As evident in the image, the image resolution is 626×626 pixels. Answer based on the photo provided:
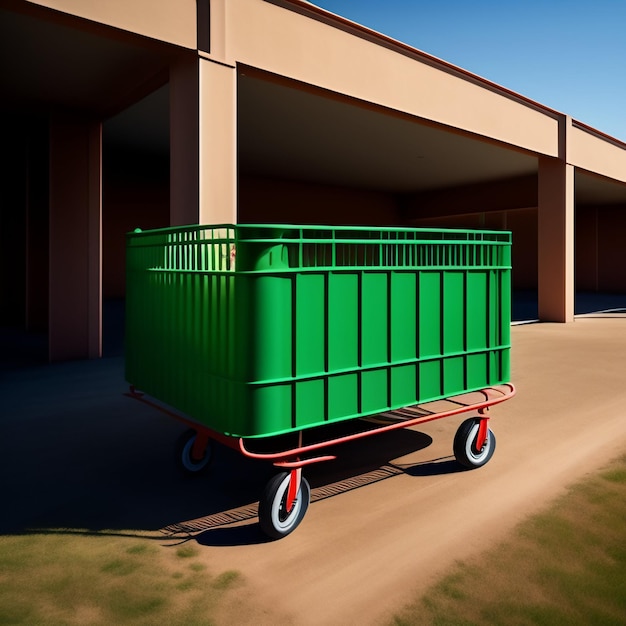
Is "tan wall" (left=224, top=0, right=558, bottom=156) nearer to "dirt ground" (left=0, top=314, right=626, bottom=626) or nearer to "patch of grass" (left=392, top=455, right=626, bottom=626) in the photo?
"dirt ground" (left=0, top=314, right=626, bottom=626)

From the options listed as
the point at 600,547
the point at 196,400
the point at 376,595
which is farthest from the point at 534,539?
the point at 196,400

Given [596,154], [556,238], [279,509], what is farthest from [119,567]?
[596,154]

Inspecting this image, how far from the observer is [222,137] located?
690 cm

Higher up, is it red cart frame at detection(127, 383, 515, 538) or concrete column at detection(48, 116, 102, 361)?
concrete column at detection(48, 116, 102, 361)

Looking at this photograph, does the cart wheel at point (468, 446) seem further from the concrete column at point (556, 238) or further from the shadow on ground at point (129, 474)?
the concrete column at point (556, 238)

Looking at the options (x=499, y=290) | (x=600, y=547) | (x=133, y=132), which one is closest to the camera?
(x=600, y=547)

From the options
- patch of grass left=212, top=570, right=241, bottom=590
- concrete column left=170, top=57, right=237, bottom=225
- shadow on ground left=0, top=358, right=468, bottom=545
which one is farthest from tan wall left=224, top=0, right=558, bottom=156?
patch of grass left=212, top=570, right=241, bottom=590

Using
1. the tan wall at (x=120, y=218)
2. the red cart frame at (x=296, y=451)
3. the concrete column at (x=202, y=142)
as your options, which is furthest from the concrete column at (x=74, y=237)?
the tan wall at (x=120, y=218)

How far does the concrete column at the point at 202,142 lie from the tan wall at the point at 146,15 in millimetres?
329

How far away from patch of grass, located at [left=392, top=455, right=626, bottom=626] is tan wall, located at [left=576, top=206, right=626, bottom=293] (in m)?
27.1

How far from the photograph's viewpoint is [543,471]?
412 cm

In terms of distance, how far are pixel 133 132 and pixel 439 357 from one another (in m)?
11.2

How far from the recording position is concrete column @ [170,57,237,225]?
6.69m

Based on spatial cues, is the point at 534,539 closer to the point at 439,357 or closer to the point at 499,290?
the point at 439,357
